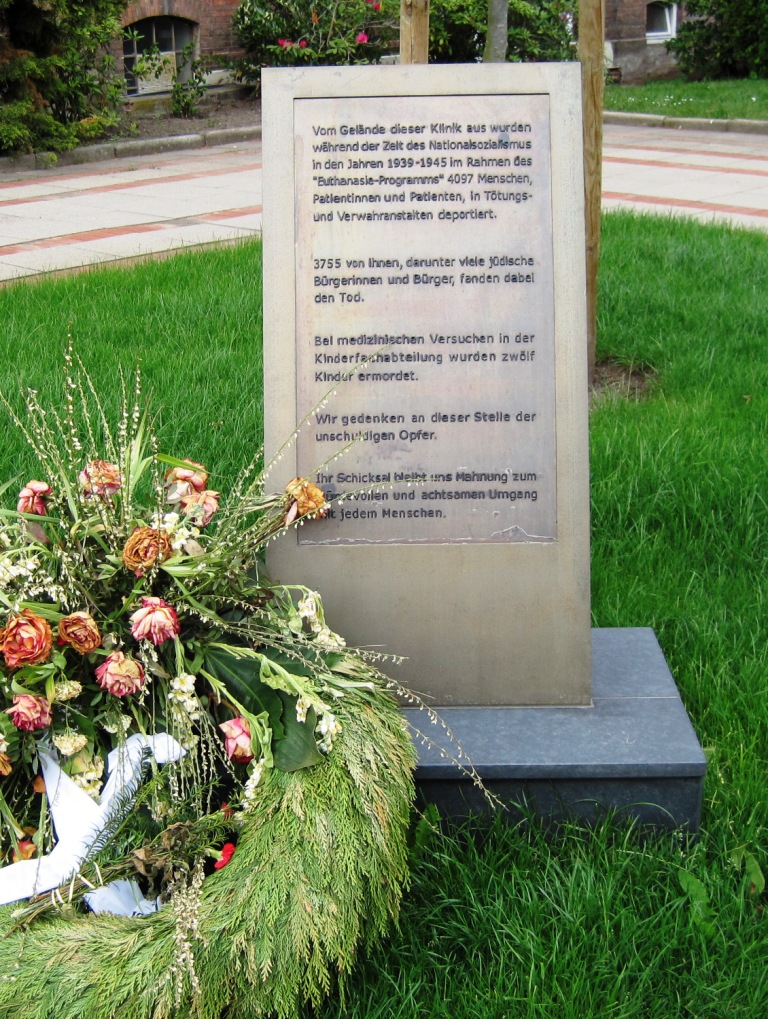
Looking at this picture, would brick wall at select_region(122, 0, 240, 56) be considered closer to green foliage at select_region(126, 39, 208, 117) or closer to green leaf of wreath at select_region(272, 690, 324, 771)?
green foliage at select_region(126, 39, 208, 117)

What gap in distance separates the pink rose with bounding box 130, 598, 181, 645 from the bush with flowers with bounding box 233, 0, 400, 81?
1512 centimetres

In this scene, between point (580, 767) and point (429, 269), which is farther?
point (429, 269)

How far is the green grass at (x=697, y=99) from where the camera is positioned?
658 inches

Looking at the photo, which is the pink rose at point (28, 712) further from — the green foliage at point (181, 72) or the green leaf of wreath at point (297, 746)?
the green foliage at point (181, 72)

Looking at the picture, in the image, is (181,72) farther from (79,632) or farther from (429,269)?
(79,632)

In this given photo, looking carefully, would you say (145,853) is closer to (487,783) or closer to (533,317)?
(487,783)

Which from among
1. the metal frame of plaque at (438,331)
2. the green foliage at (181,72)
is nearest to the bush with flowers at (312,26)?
the green foliage at (181,72)

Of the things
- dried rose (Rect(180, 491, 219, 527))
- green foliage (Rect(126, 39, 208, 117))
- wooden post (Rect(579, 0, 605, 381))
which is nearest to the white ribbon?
dried rose (Rect(180, 491, 219, 527))

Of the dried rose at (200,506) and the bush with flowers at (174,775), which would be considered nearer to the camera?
the bush with flowers at (174,775)

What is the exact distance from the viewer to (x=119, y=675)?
226 centimetres

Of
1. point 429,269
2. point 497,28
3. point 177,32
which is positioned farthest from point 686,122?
point 429,269

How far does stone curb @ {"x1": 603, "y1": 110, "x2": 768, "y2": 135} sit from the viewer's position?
623 inches

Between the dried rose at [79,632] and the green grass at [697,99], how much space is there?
1578 centimetres

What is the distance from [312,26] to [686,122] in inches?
208
